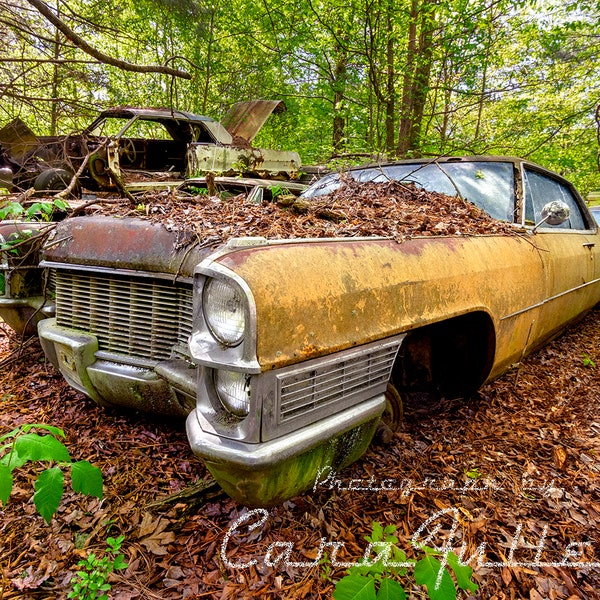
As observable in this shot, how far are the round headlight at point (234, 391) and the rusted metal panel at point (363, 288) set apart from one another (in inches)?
6.3

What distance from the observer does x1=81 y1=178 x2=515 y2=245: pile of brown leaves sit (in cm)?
193

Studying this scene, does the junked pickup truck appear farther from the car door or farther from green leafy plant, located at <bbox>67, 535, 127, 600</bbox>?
green leafy plant, located at <bbox>67, 535, 127, 600</bbox>

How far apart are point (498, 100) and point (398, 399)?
11268 mm

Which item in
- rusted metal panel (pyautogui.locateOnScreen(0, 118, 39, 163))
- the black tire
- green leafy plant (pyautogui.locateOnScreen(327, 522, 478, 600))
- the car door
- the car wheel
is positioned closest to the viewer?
green leafy plant (pyautogui.locateOnScreen(327, 522, 478, 600))

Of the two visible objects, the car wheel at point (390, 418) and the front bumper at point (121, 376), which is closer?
the front bumper at point (121, 376)

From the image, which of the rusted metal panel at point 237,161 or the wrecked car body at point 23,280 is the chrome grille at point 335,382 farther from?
the rusted metal panel at point 237,161

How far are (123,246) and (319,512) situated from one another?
148 cm

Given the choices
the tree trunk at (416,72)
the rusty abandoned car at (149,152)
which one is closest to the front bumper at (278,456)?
the rusty abandoned car at (149,152)

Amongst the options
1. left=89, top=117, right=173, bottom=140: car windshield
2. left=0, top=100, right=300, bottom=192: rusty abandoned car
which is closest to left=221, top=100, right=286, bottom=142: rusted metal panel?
left=0, top=100, right=300, bottom=192: rusty abandoned car

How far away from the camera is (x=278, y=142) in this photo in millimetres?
14984

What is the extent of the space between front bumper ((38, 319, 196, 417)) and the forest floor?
0.23 m

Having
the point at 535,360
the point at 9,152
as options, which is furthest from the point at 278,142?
the point at 535,360

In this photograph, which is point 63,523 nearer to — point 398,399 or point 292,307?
point 292,307

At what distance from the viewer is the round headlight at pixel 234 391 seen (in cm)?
135
